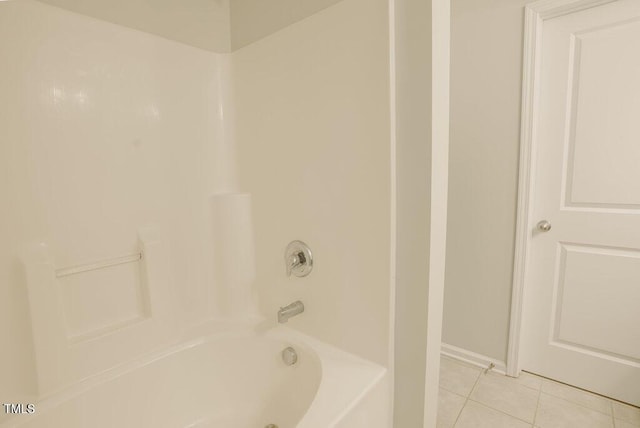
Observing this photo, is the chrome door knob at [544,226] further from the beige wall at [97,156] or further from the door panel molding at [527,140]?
the beige wall at [97,156]

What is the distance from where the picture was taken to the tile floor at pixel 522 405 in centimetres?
138

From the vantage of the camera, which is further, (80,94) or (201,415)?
(201,415)

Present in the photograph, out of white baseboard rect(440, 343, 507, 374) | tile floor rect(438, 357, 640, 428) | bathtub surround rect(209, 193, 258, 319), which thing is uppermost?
bathtub surround rect(209, 193, 258, 319)

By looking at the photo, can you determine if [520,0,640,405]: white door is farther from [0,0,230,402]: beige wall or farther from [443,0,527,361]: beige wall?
[0,0,230,402]: beige wall

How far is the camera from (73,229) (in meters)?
1.02

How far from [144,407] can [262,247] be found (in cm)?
75

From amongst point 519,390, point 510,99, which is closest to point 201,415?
point 519,390

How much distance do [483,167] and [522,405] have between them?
1.25 meters

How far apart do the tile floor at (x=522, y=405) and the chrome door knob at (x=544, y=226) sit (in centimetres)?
86

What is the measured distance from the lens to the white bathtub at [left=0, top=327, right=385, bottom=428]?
0.92 meters

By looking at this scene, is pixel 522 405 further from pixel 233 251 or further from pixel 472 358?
pixel 233 251

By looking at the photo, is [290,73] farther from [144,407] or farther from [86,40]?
[144,407]

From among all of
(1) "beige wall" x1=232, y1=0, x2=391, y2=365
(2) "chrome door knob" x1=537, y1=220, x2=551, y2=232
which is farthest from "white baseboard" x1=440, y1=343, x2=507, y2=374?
(1) "beige wall" x1=232, y1=0, x2=391, y2=365

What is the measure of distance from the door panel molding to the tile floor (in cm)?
14
